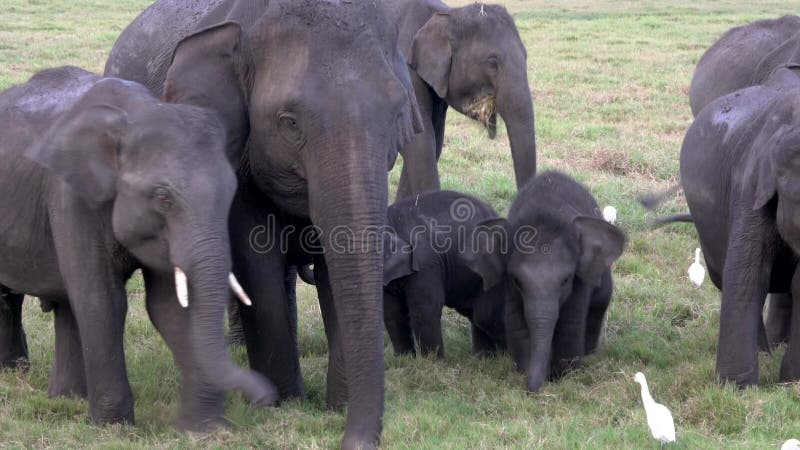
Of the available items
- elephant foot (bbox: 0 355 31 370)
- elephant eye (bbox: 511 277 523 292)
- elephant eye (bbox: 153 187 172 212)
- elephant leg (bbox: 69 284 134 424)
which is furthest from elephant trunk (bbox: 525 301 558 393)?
elephant foot (bbox: 0 355 31 370)

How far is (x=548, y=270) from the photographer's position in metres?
5.69

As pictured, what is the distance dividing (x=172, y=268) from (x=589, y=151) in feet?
22.6

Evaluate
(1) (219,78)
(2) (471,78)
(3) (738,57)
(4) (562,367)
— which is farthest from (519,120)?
(1) (219,78)

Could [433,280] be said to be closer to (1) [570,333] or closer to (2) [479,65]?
(1) [570,333]

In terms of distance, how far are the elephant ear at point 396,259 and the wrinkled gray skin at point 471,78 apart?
2135 millimetres

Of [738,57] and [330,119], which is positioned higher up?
[330,119]

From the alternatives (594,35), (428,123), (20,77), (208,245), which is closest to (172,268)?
(208,245)

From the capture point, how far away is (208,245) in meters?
4.25

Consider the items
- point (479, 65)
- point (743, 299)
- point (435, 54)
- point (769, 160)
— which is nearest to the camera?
point (769, 160)

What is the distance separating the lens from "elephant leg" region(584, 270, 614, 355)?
628 cm

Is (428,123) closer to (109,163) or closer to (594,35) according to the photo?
(109,163)

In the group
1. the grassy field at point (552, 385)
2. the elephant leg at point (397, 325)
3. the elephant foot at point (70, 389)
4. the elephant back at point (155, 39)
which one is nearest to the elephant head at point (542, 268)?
the grassy field at point (552, 385)

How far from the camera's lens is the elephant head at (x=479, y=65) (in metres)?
8.40

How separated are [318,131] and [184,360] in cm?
110
